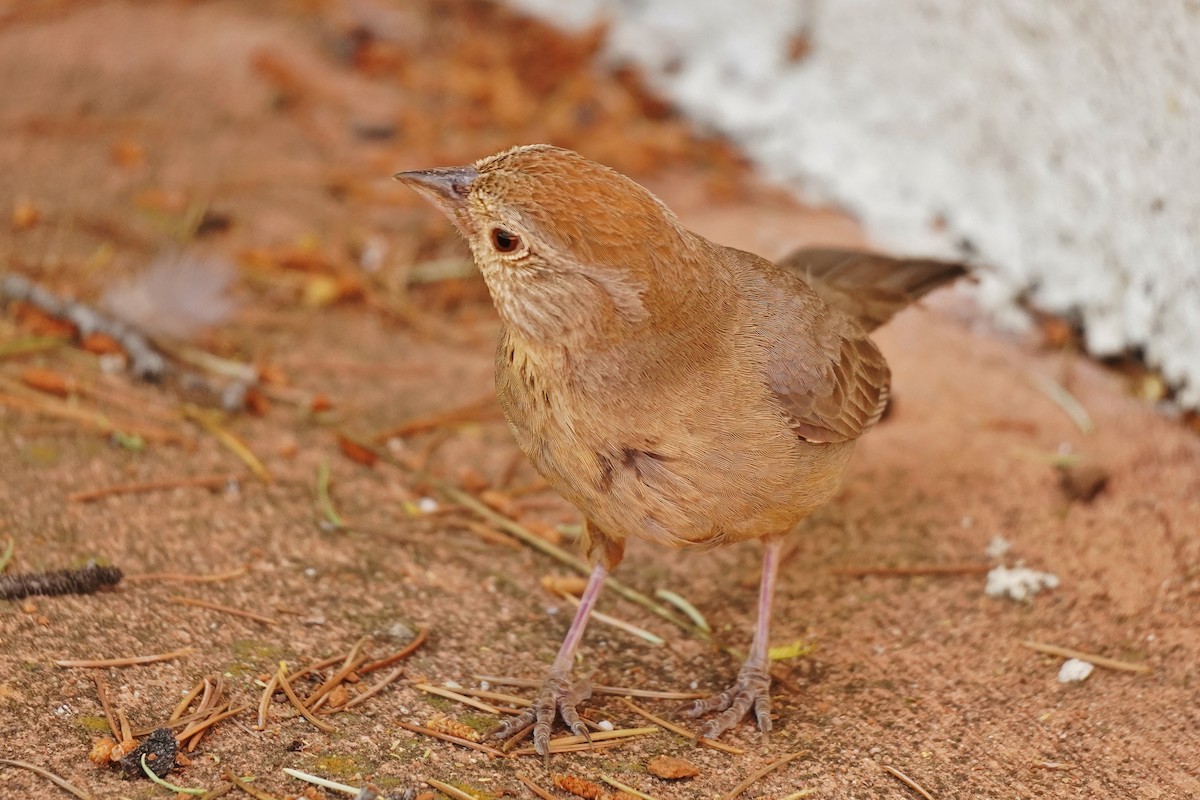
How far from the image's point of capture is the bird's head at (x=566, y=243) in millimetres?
3289

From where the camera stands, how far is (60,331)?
200 inches

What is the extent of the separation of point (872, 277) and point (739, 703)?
190cm

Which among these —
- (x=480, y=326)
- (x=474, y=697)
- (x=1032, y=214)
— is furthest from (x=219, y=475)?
(x=1032, y=214)

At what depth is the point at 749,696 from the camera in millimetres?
3754

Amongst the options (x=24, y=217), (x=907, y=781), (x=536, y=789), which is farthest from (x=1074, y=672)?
(x=24, y=217)

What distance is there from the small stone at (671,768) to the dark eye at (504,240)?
1.50 m

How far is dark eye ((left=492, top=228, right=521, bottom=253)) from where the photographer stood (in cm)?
338

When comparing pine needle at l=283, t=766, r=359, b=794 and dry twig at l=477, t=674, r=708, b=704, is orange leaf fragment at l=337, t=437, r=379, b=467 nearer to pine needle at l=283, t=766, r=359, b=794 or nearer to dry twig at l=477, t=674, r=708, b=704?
dry twig at l=477, t=674, r=708, b=704

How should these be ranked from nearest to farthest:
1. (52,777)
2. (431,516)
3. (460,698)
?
(52,777)
(460,698)
(431,516)

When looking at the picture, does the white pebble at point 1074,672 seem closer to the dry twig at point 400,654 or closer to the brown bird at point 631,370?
the brown bird at point 631,370

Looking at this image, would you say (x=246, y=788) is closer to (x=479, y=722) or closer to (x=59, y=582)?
(x=479, y=722)

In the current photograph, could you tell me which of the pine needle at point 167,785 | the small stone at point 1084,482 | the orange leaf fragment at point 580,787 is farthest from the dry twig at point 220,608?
the small stone at point 1084,482

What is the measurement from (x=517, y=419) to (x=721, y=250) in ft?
3.06

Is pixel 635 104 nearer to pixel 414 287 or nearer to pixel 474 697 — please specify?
pixel 414 287
